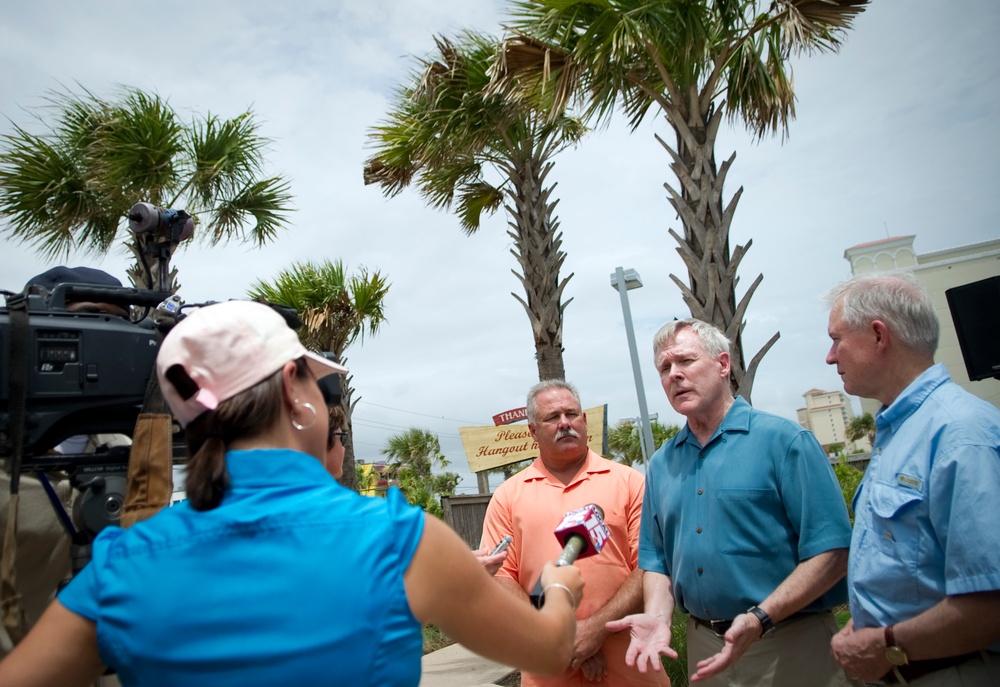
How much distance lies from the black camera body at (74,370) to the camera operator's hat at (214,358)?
673 millimetres

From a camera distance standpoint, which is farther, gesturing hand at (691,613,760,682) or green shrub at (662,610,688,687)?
green shrub at (662,610,688,687)

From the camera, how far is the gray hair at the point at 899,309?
2250 mm

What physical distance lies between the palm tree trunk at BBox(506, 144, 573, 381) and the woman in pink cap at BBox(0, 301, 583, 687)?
286 inches

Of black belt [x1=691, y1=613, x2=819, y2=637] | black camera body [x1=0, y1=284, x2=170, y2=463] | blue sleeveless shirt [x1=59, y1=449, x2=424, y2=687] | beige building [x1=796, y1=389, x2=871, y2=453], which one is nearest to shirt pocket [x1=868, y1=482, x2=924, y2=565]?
black belt [x1=691, y1=613, x2=819, y2=637]

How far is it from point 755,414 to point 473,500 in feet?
27.6

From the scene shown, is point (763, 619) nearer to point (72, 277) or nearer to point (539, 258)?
point (72, 277)

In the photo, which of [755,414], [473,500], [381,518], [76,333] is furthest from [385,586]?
[473,500]

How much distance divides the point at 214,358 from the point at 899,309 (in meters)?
1.96

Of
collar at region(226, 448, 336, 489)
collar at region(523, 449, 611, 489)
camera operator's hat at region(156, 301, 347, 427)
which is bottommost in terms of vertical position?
collar at region(523, 449, 611, 489)

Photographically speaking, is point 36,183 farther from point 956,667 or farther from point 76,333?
point 956,667

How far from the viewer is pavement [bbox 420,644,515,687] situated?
648 cm

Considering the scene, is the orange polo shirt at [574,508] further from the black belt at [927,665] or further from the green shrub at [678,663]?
the green shrub at [678,663]

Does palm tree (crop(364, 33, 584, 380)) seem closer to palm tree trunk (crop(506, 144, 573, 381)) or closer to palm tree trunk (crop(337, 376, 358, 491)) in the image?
palm tree trunk (crop(506, 144, 573, 381))

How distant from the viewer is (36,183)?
851 cm
